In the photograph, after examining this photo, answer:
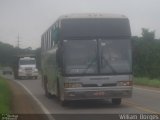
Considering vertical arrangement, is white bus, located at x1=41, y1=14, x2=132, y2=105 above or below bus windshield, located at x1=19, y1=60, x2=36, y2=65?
above

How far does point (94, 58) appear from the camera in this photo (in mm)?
21312

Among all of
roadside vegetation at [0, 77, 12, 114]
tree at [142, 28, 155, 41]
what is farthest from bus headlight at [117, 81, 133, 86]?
tree at [142, 28, 155, 41]

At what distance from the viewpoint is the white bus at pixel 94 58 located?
2119 cm

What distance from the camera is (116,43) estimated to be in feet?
70.7

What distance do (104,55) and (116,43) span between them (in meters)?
0.65

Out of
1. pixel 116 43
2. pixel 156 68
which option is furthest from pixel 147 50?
pixel 116 43

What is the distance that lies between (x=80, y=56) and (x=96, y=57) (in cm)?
58

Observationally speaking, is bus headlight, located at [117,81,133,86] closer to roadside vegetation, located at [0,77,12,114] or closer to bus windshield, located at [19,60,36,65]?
roadside vegetation, located at [0,77,12,114]

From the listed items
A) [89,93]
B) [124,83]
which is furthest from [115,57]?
[89,93]

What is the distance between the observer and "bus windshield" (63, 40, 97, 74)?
21188mm

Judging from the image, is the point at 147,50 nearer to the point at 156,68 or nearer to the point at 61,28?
the point at 156,68

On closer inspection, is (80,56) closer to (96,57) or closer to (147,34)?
(96,57)

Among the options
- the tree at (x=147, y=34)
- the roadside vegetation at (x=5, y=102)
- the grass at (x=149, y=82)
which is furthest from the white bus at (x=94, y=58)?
the tree at (x=147, y=34)

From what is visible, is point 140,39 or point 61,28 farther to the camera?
point 140,39
